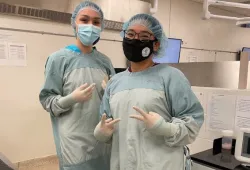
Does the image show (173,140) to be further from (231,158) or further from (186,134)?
(231,158)

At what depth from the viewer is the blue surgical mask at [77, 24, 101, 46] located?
5.46 feet

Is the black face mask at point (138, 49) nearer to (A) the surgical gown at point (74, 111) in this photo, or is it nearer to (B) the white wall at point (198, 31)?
(A) the surgical gown at point (74, 111)

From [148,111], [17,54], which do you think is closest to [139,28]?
[148,111]

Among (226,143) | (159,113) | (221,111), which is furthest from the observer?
(221,111)

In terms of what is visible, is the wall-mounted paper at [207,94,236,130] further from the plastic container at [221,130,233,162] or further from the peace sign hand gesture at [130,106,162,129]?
the peace sign hand gesture at [130,106,162,129]

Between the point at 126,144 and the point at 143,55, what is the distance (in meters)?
0.47

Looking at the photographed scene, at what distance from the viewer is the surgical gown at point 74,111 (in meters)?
1.61

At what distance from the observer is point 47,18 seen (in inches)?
120

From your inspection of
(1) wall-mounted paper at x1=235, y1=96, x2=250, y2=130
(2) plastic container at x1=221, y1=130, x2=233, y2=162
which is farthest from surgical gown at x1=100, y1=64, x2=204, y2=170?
(1) wall-mounted paper at x1=235, y1=96, x2=250, y2=130

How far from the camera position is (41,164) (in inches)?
121

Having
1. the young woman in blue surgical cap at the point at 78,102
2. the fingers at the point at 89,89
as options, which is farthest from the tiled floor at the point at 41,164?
the fingers at the point at 89,89

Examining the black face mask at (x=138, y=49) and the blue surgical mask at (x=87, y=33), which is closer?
the black face mask at (x=138, y=49)

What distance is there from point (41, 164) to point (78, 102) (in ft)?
6.19

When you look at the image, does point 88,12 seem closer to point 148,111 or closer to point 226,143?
point 148,111
